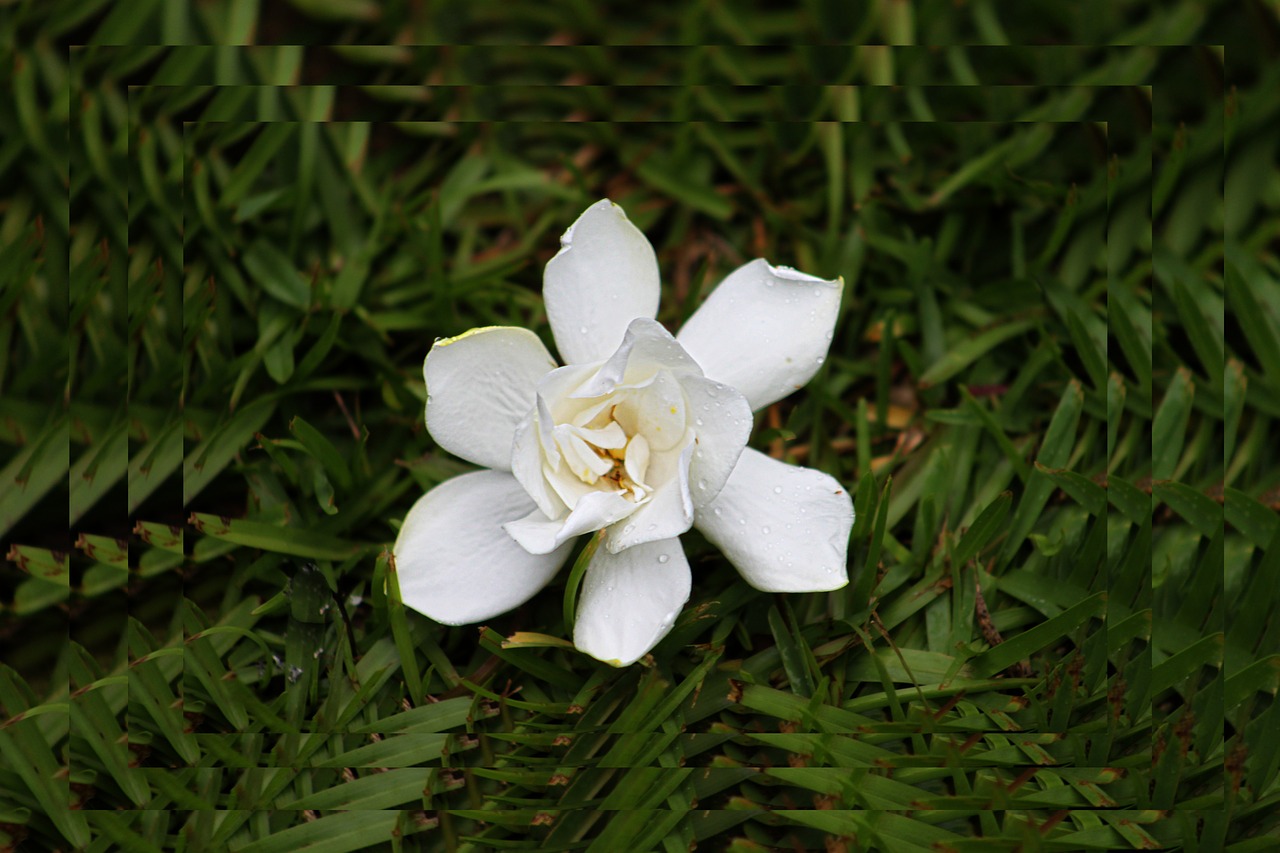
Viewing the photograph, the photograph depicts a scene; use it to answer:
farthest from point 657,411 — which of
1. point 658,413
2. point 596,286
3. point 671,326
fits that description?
point 671,326

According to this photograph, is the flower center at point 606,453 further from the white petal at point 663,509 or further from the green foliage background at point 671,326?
the green foliage background at point 671,326

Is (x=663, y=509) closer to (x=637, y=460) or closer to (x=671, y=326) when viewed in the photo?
(x=637, y=460)

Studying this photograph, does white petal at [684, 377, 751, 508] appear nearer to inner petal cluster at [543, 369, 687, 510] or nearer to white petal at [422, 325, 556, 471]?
inner petal cluster at [543, 369, 687, 510]

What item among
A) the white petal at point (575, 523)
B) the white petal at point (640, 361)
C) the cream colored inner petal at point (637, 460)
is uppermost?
the white petal at point (640, 361)

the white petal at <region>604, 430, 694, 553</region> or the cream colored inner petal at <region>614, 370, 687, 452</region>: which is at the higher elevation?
the cream colored inner petal at <region>614, 370, 687, 452</region>

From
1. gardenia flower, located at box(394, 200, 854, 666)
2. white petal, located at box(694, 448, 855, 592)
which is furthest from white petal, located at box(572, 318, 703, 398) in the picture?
white petal, located at box(694, 448, 855, 592)

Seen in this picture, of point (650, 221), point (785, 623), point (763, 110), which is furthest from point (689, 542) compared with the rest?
point (763, 110)

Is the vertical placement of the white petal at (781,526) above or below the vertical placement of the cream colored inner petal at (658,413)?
below

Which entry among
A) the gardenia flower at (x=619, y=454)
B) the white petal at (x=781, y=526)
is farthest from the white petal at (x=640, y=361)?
the white petal at (x=781, y=526)

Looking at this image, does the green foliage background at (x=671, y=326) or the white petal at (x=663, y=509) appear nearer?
the white petal at (x=663, y=509)
